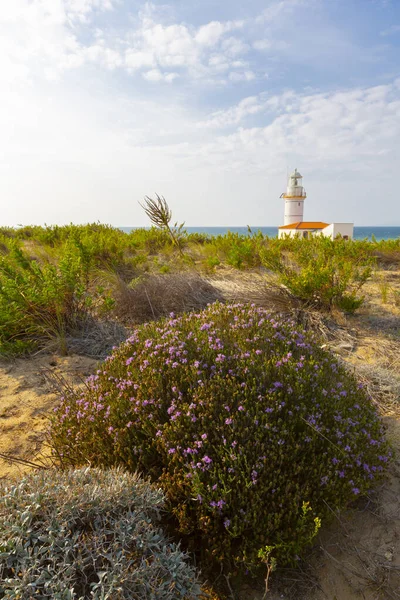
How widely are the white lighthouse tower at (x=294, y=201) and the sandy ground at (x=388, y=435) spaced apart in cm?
3362

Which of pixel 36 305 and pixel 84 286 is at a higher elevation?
pixel 84 286

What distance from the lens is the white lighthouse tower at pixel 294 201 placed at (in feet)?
123

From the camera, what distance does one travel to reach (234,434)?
2025 mm

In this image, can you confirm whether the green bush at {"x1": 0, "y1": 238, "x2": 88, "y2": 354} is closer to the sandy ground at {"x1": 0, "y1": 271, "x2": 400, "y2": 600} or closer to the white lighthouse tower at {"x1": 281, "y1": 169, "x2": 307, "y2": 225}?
the sandy ground at {"x1": 0, "y1": 271, "x2": 400, "y2": 600}

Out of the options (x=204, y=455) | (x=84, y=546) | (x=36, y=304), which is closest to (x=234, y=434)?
(x=204, y=455)

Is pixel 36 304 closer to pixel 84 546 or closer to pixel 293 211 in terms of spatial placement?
pixel 84 546

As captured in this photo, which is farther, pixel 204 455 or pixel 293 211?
pixel 293 211

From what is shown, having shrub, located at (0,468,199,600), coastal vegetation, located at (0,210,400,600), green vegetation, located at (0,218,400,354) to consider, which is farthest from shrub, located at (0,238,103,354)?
shrub, located at (0,468,199,600)

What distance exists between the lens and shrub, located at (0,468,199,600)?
4.54ft

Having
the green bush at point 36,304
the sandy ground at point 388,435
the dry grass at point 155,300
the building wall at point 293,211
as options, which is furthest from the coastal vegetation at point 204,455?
the building wall at point 293,211

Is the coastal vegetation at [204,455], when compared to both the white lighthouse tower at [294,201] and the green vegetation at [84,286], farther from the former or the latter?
the white lighthouse tower at [294,201]

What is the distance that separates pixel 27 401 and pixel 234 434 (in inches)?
96.9

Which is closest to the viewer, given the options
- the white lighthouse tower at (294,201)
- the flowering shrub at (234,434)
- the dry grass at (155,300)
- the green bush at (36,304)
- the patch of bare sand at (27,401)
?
the flowering shrub at (234,434)

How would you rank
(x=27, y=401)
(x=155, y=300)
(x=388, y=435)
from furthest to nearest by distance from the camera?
(x=155, y=300) → (x=27, y=401) → (x=388, y=435)
